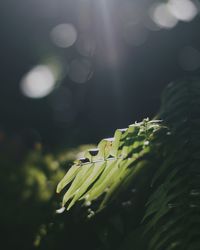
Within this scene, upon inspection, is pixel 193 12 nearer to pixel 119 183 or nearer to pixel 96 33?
pixel 96 33

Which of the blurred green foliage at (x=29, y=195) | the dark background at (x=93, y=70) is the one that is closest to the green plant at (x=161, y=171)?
the blurred green foliage at (x=29, y=195)

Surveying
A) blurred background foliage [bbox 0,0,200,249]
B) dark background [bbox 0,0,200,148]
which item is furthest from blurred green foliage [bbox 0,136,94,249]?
dark background [bbox 0,0,200,148]

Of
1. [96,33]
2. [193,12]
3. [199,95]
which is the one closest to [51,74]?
[96,33]

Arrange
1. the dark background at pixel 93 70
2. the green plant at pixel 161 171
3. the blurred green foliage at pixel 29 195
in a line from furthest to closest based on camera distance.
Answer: the dark background at pixel 93 70, the blurred green foliage at pixel 29 195, the green plant at pixel 161 171

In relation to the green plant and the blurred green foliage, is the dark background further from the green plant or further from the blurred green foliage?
the green plant

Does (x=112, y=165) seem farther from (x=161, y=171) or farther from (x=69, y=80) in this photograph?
(x=69, y=80)

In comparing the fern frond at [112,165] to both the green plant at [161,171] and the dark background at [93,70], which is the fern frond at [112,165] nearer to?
the green plant at [161,171]
